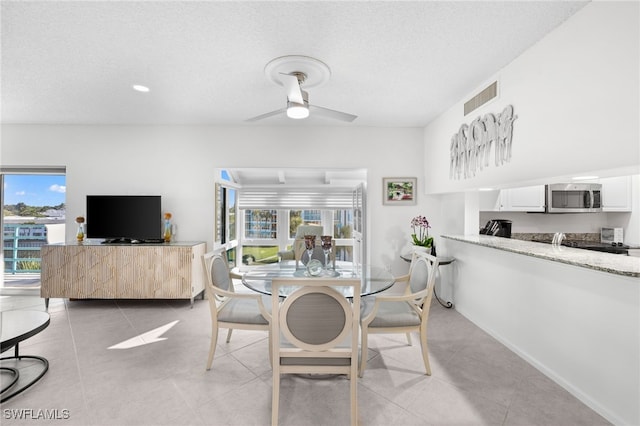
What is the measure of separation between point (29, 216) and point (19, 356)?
3.02 metres

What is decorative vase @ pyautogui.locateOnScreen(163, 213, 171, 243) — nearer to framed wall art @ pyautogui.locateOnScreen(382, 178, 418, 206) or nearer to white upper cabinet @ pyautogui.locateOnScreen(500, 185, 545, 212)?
framed wall art @ pyautogui.locateOnScreen(382, 178, 418, 206)

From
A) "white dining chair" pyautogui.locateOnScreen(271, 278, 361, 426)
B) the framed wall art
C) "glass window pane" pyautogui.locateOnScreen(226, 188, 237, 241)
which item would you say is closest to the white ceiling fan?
"white dining chair" pyautogui.locateOnScreen(271, 278, 361, 426)

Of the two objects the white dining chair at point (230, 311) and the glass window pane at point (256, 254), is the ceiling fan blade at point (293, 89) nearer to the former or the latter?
the white dining chair at point (230, 311)

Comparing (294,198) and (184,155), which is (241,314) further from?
(294,198)

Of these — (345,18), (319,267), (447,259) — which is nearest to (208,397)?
(319,267)

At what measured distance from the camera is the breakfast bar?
1714 mm

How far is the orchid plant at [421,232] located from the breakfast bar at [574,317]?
0.87 m

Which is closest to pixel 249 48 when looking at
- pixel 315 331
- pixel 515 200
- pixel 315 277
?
pixel 315 277

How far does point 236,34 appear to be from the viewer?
6.63 feet

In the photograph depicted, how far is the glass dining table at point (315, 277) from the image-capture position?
2.26 m

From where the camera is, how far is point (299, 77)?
8.20ft

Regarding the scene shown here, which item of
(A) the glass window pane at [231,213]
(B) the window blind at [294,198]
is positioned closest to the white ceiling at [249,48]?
(A) the glass window pane at [231,213]

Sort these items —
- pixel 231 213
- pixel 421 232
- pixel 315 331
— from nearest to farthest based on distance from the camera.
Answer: pixel 315 331, pixel 421 232, pixel 231 213

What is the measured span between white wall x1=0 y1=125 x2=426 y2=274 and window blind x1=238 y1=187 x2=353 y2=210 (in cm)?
192
